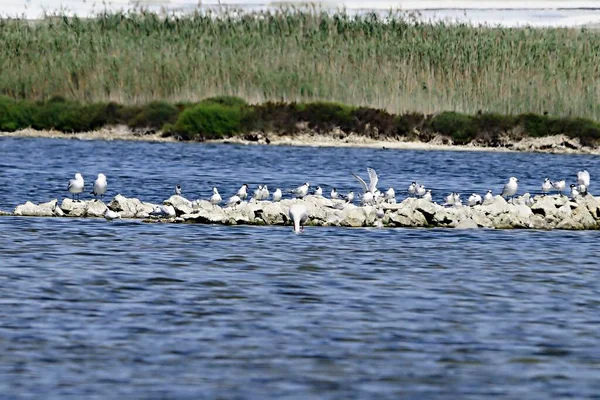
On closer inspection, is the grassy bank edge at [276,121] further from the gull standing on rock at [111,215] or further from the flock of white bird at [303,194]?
the gull standing on rock at [111,215]

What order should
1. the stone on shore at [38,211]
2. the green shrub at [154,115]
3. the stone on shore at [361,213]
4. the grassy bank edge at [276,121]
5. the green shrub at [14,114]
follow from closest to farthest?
1. the stone on shore at [361,213]
2. the stone on shore at [38,211]
3. the grassy bank edge at [276,121]
4. the green shrub at [154,115]
5. the green shrub at [14,114]

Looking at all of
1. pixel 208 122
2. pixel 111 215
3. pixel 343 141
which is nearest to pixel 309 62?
pixel 343 141

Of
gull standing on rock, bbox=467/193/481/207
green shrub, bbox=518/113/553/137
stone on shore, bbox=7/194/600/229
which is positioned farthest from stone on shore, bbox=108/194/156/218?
green shrub, bbox=518/113/553/137

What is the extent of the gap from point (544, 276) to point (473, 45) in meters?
22.6

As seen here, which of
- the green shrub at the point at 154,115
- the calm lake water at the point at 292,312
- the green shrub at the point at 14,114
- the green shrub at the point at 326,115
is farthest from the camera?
the green shrub at the point at 14,114

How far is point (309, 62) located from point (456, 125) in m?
4.43

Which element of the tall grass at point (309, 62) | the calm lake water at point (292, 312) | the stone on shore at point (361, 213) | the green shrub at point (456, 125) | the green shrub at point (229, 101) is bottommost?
the calm lake water at point (292, 312)

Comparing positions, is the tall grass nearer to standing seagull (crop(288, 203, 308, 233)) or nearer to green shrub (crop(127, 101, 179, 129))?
green shrub (crop(127, 101, 179, 129))

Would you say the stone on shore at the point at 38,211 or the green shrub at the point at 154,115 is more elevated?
the green shrub at the point at 154,115

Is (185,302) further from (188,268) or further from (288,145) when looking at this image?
(288,145)

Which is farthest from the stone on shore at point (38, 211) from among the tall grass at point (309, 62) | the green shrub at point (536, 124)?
the green shrub at point (536, 124)

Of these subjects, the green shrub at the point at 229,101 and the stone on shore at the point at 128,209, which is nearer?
the stone on shore at the point at 128,209

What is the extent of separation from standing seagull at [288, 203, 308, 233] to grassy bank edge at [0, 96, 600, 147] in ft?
59.2

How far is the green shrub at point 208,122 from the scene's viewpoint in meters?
40.0
